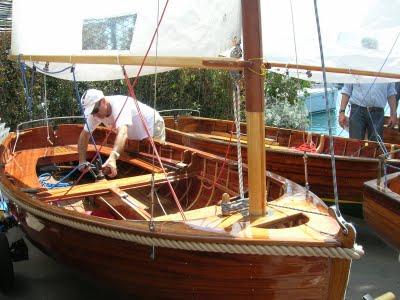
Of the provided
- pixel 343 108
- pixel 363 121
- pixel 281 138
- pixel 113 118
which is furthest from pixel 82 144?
pixel 363 121

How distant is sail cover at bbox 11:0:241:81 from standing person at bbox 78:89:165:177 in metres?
0.86

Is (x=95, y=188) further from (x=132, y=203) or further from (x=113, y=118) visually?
(x=113, y=118)

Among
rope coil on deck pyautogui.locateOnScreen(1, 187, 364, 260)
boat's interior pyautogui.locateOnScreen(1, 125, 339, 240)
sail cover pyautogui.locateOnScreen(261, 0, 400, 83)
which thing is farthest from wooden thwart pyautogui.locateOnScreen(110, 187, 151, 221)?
sail cover pyautogui.locateOnScreen(261, 0, 400, 83)

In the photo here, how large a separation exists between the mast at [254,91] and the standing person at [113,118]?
6.17ft

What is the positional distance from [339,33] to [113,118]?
2.46 meters

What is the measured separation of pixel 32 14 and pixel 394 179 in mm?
3369

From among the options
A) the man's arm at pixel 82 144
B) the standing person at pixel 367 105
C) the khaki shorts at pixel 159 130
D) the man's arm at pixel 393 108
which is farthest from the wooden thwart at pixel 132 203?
the man's arm at pixel 393 108

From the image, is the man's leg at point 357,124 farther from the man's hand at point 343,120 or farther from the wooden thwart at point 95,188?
the wooden thwart at point 95,188

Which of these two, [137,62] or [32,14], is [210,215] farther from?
[32,14]

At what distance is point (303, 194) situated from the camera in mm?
3547

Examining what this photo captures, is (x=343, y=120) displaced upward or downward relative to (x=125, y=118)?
downward

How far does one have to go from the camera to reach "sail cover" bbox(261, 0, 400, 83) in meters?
4.66

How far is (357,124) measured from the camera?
21.4ft

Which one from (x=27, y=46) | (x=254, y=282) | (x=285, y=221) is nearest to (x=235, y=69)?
(x=285, y=221)
